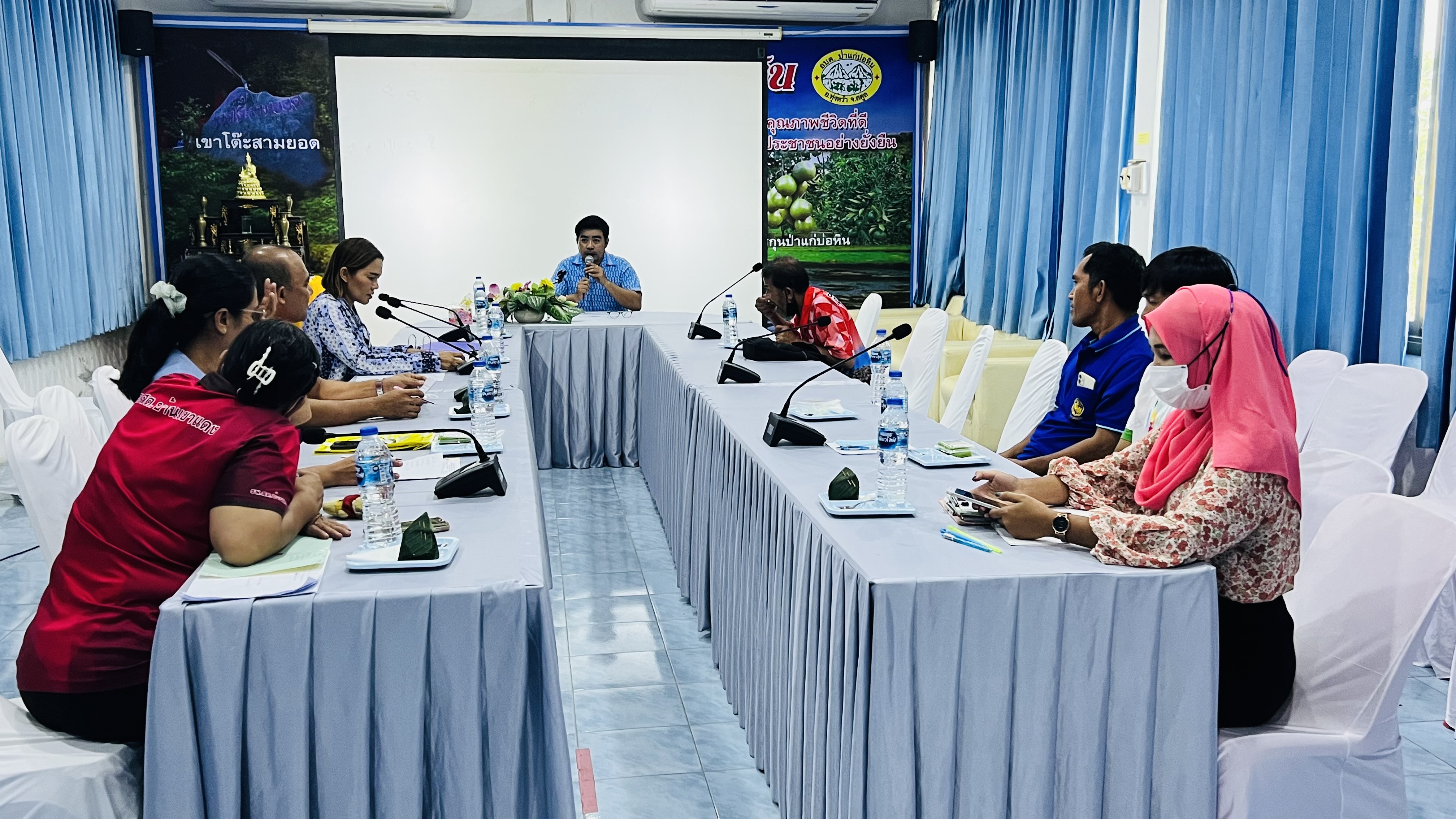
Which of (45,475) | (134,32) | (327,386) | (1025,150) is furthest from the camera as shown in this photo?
(134,32)

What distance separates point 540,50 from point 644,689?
6055 millimetres

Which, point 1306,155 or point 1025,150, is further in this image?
point 1025,150

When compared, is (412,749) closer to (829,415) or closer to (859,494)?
(859,494)

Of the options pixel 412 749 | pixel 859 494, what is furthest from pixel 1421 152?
pixel 412 749

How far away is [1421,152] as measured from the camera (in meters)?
3.44

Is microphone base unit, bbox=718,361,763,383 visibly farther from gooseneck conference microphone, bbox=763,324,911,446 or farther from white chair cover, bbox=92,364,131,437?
white chair cover, bbox=92,364,131,437

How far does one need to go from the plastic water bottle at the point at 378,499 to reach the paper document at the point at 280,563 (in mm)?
78

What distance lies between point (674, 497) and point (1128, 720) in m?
2.45

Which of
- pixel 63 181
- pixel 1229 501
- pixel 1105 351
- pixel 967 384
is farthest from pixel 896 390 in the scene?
pixel 63 181

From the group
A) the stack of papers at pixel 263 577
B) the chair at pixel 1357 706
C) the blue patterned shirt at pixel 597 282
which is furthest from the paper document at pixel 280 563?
the blue patterned shirt at pixel 597 282

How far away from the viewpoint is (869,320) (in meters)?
6.19

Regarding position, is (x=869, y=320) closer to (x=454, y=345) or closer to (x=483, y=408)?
(x=454, y=345)

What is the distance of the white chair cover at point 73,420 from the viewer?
2.57 meters

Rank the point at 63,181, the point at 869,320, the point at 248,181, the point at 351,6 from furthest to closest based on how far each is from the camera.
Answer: the point at 248,181 < the point at 351,6 < the point at 63,181 < the point at 869,320
